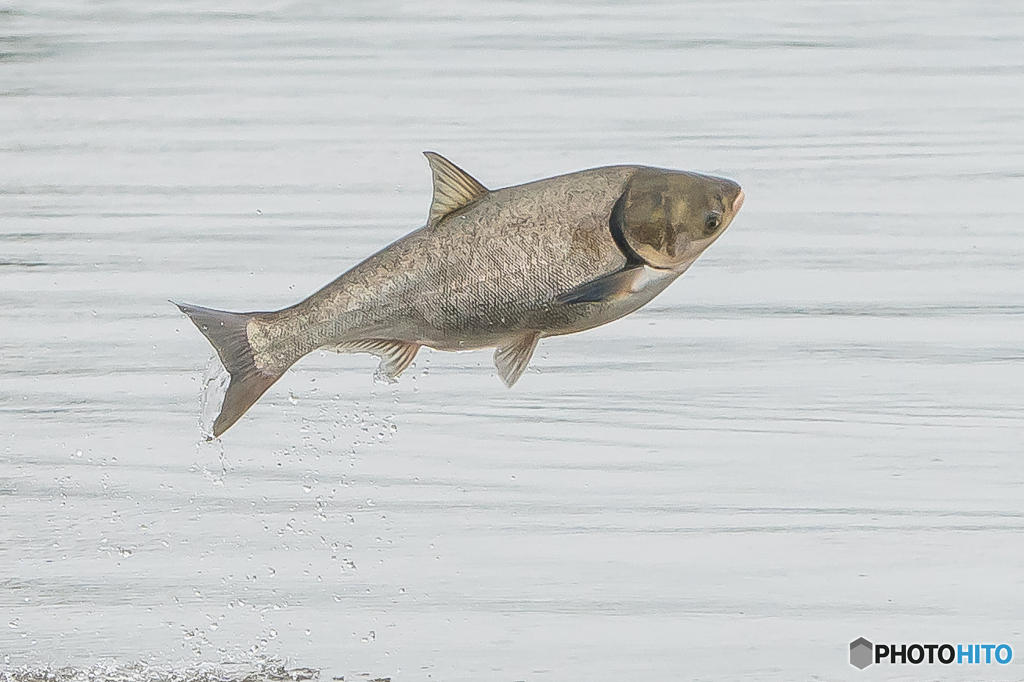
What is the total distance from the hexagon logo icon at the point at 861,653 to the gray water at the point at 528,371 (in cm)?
2

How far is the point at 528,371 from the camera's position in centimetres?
222

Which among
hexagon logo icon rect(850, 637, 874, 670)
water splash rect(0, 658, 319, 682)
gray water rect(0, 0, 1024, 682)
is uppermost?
gray water rect(0, 0, 1024, 682)

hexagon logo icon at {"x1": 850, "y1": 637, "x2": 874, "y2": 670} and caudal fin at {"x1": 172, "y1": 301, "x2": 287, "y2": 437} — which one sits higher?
caudal fin at {"x1": 172, "y1": 301, "x2": 287, "y2": 437}

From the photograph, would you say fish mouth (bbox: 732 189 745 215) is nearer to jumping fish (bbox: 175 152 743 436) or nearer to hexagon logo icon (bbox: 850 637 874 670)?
jumping fish (bbox: 175 152 743 436)

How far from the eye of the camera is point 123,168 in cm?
262

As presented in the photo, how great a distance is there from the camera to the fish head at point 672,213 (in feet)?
3.49

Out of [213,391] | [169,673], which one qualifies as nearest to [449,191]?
[213,391]

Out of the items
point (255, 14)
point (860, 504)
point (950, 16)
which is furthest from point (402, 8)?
point (860, 504)

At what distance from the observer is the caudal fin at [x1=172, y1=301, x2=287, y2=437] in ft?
3.93

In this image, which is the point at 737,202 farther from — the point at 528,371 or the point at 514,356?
the point at 528,371

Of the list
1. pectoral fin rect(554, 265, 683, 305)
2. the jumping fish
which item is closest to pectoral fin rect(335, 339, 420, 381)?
the jumping fish

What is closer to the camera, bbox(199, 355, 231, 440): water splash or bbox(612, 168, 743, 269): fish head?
bbox(612, 168, 743, 269): fish head

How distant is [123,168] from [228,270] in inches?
13.8

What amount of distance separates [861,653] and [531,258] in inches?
38.8
